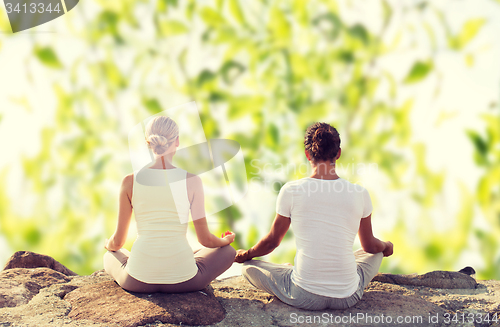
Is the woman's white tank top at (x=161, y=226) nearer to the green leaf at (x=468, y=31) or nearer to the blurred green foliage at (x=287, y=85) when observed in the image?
the blurred green foliage at (x=287, y=85)

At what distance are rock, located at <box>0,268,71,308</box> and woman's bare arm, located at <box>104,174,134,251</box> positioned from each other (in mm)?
588

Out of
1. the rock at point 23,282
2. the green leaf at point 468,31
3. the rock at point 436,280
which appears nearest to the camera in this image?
the rock at point 23,282

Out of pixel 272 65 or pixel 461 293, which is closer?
pixel 461 293

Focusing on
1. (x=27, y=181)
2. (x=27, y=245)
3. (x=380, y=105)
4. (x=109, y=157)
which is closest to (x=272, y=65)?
(x=380, y=105)

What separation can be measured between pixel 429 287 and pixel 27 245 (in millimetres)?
2813

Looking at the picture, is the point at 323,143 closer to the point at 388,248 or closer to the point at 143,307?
the point at 388,248

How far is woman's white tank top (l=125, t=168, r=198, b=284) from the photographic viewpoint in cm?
191

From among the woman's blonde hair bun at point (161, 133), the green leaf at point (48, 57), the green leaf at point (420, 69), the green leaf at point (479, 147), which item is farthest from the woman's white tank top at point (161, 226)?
the green leaf at point (479, 147)

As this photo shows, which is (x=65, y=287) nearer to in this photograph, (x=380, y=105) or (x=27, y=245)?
(x=27, y=245)

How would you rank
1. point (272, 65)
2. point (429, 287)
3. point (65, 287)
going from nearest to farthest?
point (65, 287) → point (429, 287) → point (272, 65)

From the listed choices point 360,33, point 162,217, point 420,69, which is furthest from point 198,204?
point 420,69

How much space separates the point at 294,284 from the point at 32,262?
1827mm

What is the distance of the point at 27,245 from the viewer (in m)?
3.04

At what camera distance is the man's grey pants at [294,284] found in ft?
6.41
